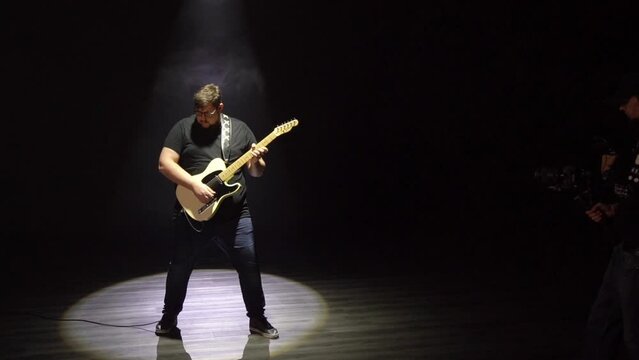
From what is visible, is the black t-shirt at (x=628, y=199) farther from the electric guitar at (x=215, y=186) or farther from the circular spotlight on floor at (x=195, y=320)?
the circular spotlight on floor at (x=195, y=320)

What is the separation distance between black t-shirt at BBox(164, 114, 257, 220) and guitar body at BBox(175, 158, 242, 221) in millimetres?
35

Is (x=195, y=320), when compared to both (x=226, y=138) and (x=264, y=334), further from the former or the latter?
(x=226, y=138)

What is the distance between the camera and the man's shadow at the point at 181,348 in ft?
12.3

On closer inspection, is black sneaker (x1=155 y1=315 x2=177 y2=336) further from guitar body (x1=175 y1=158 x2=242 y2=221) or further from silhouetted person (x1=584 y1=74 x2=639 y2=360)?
silhouetted person (x1=584 y1=74 x2=639 y2=360)

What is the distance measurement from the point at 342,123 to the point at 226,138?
3153 millimetres

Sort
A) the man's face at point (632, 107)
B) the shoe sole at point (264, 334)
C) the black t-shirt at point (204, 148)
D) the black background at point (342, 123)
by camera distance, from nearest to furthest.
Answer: the man's face at point (632, 107)
the black t-shirt at point (204, 148)
the shoe sole at point (264, 334)
the black background at point (342, 123)

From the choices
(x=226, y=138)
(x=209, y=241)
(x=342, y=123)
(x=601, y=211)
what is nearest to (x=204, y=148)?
(x=226, y=138)

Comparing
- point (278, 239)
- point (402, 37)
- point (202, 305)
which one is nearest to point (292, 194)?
point (278, 239)

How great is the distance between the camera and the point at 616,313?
297 cm

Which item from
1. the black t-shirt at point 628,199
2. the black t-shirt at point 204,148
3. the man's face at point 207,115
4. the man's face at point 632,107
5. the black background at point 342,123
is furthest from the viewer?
the black background at point 342,123

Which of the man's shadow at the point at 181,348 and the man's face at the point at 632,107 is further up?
the man's face at the point at 632,107

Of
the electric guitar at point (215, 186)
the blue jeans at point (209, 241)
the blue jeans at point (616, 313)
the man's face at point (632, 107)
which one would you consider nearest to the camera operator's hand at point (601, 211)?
the blue jeans at point (616, 313)

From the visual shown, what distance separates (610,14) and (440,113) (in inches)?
76.6

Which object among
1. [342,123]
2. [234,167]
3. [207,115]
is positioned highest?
[342,123]
